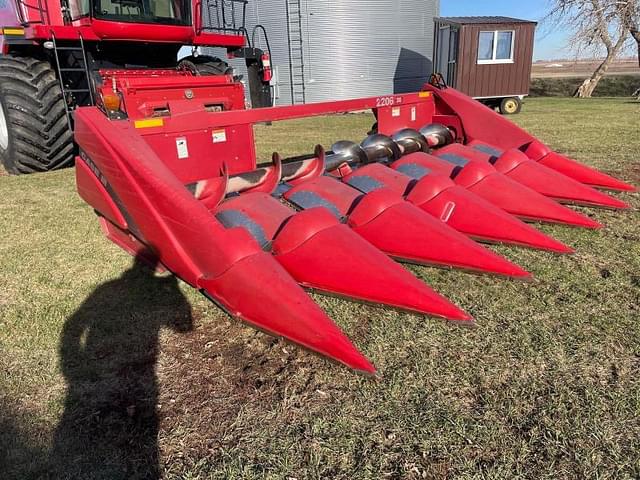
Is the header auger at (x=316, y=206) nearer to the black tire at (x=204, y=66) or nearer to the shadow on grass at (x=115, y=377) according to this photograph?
the shadow on grass at (x=115, y=377)

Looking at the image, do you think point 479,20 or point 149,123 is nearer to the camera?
point 149,123

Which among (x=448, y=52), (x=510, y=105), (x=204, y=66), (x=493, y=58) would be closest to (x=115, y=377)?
(x=204, y=66)

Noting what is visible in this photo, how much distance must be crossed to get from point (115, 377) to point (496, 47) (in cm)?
1448

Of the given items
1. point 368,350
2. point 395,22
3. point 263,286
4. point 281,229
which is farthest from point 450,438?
point 395,22

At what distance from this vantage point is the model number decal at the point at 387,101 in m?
4.13

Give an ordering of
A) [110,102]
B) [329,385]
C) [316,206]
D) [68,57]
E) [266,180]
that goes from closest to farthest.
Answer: [329,385] → [316,206] → [266,180] → [110,102] → [68,57]

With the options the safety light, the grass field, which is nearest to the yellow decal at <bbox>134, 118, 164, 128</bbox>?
the grass field

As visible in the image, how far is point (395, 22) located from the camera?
50.2 feet

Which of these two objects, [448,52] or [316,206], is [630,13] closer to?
[448,52]

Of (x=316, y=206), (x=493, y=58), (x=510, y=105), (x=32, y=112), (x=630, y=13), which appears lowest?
(x=510, y=105)

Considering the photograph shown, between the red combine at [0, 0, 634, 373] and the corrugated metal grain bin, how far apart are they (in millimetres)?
9458

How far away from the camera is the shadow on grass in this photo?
1518mm

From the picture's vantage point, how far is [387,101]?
13.8 feet

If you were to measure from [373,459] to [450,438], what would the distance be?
0.88 feet
